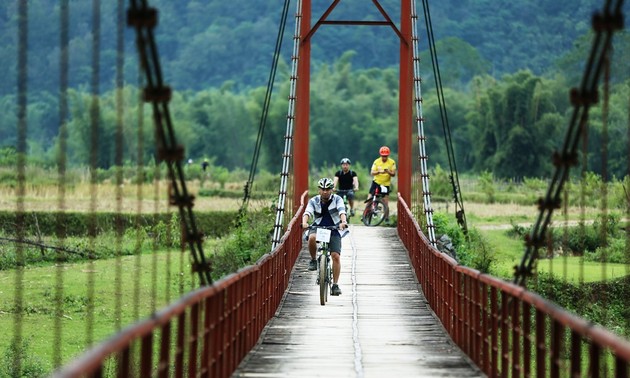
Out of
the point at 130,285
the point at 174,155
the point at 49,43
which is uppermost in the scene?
the point at 49,43

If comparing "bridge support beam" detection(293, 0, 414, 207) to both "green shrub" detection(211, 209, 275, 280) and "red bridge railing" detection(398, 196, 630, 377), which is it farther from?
"red bridge railing" detection(398, 196, 630, 377)

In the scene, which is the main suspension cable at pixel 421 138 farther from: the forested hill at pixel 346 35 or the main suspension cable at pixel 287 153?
the forested hill at pixel 346 35

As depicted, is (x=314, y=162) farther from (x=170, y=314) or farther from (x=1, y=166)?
(x=170, y=314)

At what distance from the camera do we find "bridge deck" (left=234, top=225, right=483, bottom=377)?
10.8 metres

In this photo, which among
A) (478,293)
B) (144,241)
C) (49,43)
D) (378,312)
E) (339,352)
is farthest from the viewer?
(49,43)

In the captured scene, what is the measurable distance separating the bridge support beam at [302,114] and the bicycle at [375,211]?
1145 millimetres

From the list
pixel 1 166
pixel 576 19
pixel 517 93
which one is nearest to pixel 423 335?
pixel 1 166

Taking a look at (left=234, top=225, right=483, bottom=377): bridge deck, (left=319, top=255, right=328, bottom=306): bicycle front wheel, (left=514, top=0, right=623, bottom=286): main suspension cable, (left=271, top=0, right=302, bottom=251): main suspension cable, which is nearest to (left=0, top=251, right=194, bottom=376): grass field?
(left=271, top=0, right=302, bottom=251): main suspension cable

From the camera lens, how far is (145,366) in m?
7.01

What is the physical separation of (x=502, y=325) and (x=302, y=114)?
16.0 metres

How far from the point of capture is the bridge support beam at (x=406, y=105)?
2462 cm

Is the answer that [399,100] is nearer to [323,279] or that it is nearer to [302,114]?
[302,114]

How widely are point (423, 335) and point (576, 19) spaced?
407 feet

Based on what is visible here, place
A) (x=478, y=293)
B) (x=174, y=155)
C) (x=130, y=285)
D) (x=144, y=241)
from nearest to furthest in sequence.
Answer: (x=174, y=155) → (x=478, y=293) → (x=130, y=285) → (x=144, y=241)
